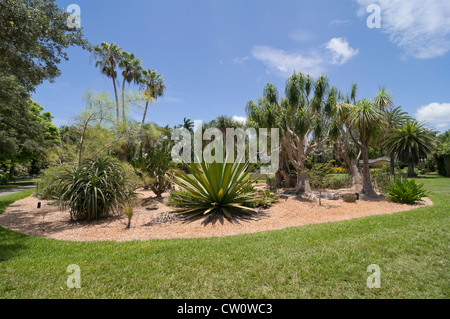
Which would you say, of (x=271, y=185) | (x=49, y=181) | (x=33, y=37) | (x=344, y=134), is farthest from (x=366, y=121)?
(x=49, y=181)

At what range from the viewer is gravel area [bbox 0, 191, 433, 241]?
5.58 meters

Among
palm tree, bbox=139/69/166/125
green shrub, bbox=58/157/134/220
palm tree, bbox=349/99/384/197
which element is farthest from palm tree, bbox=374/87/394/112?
palm tree, bbox=139/69/166/125

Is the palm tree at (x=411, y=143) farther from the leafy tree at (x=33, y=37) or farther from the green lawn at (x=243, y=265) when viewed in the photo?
the leafy tree at (x=33, y=37)

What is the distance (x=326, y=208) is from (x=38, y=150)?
2318cm

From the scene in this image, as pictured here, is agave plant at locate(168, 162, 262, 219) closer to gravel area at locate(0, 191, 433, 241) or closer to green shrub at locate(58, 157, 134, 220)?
gravel area at locate(0, 191, 433, 241)

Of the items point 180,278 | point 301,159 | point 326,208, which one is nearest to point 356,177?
point 301,159

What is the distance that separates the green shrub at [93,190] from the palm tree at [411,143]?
90.8ft

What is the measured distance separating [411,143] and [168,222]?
28942 mm

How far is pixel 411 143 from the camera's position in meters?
23.8

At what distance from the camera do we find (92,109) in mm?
9727

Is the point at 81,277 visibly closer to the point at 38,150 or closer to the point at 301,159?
the point at 301,159

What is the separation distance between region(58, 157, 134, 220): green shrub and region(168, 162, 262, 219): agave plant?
1.95 m

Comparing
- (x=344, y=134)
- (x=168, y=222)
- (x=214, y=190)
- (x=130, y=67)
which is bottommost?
(x=168, y=222)

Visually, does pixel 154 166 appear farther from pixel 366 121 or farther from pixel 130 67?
pixel 130 67
